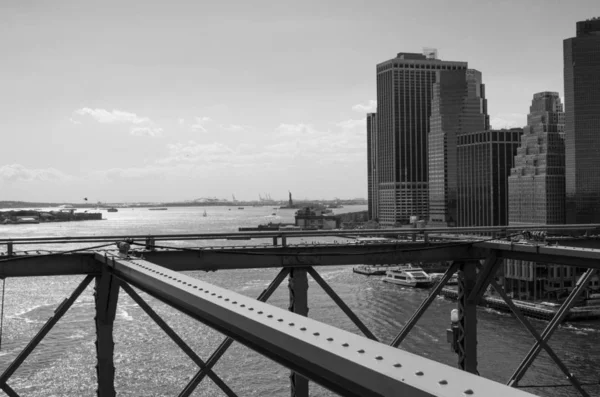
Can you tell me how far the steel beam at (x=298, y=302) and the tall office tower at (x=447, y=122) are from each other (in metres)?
158

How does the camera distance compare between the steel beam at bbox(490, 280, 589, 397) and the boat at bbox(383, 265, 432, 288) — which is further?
the boat at bbox(383, 265, 432, 288)

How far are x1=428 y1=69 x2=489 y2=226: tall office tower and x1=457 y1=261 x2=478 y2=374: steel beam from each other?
514 feet

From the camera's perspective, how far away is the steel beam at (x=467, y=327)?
9891 millimetres

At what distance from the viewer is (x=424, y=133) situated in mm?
195500

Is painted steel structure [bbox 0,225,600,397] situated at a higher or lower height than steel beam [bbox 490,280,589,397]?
higher

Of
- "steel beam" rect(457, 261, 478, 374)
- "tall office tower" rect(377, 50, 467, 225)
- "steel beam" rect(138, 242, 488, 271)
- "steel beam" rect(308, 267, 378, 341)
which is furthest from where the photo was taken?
"tall office tower" rect(377, 50, 467, 225)

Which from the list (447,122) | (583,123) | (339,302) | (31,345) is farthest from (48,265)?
(447,122)

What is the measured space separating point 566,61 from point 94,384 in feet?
387

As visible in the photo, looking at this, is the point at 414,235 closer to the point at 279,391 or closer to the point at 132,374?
the point at 279,391

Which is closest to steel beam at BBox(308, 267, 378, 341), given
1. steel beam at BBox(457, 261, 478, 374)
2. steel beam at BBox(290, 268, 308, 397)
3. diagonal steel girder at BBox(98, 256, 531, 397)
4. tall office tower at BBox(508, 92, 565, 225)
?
steel beam at BBox(290, 268, 308, 397)

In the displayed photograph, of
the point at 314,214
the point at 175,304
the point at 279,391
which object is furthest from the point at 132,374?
the point at 314,214

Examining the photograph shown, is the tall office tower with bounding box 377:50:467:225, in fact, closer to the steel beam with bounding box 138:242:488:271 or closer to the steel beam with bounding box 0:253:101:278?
the steel beam with bounding box 138:242:488:271

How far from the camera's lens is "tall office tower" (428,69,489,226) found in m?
168

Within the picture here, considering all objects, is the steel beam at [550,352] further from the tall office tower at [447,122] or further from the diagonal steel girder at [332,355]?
the tall office tower at [447,122]
